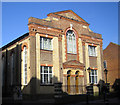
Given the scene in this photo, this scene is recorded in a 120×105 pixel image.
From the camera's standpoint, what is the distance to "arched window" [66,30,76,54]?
24953 mm

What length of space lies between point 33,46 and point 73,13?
9.33 meters

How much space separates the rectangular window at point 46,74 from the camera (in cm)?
2125

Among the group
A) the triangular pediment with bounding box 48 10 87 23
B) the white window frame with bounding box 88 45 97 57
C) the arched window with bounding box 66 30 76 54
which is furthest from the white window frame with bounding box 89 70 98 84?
the triangular pediment with bounding box 48 10 87 23

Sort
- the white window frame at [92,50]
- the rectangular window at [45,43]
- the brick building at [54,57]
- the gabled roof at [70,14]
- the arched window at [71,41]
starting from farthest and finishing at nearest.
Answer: the white window frame at [92,50]
the arched window at [71,41]
the gabled roof at [70,14]
the rectangular window at [45,43]
the brick building at [54,57]

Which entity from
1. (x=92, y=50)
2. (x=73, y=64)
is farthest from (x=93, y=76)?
(x=73, y=64)

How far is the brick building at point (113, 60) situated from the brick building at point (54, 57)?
7721 mm

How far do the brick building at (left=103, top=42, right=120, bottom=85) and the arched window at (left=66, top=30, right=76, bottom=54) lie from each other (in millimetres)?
13077

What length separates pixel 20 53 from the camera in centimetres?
2331

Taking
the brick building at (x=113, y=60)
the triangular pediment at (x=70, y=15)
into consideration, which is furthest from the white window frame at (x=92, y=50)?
the brick building at (x=113, y=60)

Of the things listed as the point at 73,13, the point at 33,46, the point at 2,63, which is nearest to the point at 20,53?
the point at 33,46

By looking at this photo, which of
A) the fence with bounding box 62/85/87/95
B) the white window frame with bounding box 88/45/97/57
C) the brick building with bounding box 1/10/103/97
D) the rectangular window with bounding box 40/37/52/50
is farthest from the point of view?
the white window frame with bounding box 88/45/97/57

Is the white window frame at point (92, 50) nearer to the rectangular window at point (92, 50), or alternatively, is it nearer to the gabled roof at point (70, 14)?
the rectangular window at point (92, 50)

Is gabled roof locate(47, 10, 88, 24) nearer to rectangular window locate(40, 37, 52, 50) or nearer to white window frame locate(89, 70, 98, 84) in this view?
rectangular window locate(40, 37, 52, 50)

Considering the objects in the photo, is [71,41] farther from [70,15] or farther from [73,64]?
[70,15]
